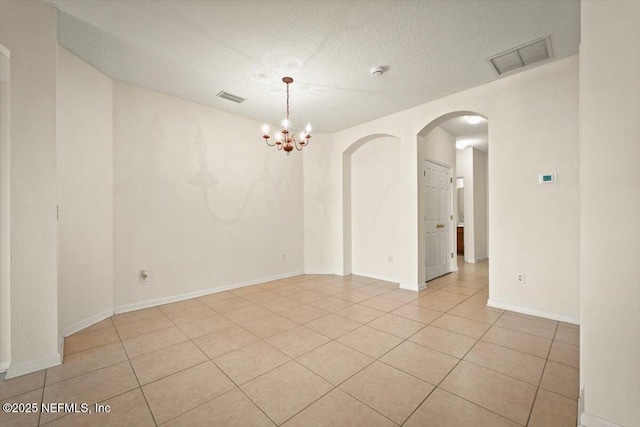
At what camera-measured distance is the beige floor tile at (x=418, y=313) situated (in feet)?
10.6

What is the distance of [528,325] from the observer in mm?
2994

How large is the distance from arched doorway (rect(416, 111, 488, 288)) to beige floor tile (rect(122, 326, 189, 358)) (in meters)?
3.61

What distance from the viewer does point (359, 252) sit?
18.4 ft

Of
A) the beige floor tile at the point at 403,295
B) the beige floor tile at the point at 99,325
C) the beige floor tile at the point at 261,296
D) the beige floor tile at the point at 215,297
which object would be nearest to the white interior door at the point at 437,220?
the beige floor tile at the point at 403,295

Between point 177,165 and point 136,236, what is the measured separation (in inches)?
46.2

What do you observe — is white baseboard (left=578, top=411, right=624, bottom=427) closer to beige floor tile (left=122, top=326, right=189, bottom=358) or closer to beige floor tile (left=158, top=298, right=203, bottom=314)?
beige floor tile (left=122, top=326, right=189, bottom=358)

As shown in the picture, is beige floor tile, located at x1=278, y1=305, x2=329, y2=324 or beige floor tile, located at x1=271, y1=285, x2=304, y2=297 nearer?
beige floor tile, located at x1=278, y1=305, x2=329, y2=324

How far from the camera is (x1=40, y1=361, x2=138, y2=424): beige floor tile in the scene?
72.6 inches

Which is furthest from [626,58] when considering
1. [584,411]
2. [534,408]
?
[534,408]

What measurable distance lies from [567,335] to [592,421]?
1616 millimetres

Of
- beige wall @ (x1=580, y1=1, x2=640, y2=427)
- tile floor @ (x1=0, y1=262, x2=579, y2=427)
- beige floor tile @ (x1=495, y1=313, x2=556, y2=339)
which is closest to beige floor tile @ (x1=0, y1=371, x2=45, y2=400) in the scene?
tile floor @ (x1=0, y1=262, x2=579, y2=427)

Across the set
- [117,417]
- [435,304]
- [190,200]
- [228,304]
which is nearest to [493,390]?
[435,304]

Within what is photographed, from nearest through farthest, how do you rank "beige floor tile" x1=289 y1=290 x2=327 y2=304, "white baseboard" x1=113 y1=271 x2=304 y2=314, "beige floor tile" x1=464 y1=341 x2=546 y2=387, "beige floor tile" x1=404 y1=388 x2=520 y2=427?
1. "beige floor tile" x1=404 y1=388 x2=520 y2=427
2. "beige floor tile" x1=464 y1=341 x2=546 y2=387
3. "white baseboard" x1=113 y1=271 x2=304 y2=314
4. "beige floor tile" x1=289 y1=290 x2=327 y2=304

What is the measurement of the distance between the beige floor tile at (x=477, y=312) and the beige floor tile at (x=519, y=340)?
279 millimetres
